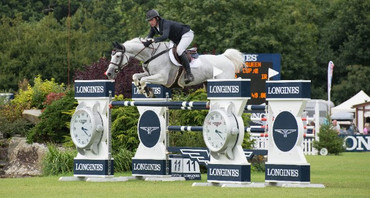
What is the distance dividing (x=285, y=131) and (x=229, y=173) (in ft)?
3.70

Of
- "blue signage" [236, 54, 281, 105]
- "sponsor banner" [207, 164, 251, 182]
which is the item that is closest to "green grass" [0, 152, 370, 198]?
"sponsor banner" [207, 164, 251, 182]

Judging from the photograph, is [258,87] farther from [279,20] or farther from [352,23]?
[352,23]

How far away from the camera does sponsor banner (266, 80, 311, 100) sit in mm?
14477

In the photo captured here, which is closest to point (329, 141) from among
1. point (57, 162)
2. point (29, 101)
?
point (29, 101)

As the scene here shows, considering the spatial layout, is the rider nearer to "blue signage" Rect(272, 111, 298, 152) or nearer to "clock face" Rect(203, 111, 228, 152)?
"clock face" Rect(203, 111, 228, 152)

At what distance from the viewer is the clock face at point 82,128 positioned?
640 inches

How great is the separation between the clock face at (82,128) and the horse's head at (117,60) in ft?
2.80

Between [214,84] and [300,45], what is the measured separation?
43.5 metres

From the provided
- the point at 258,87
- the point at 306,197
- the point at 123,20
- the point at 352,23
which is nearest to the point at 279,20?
the point at 352,23

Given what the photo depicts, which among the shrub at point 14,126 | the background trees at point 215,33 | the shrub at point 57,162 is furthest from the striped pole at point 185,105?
the background trees at point 215,33

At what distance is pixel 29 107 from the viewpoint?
80.3 ft

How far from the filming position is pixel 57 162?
19.1m

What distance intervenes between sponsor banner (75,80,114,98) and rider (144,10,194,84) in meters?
1.05

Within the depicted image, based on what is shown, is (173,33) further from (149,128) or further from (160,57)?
(149,128)
